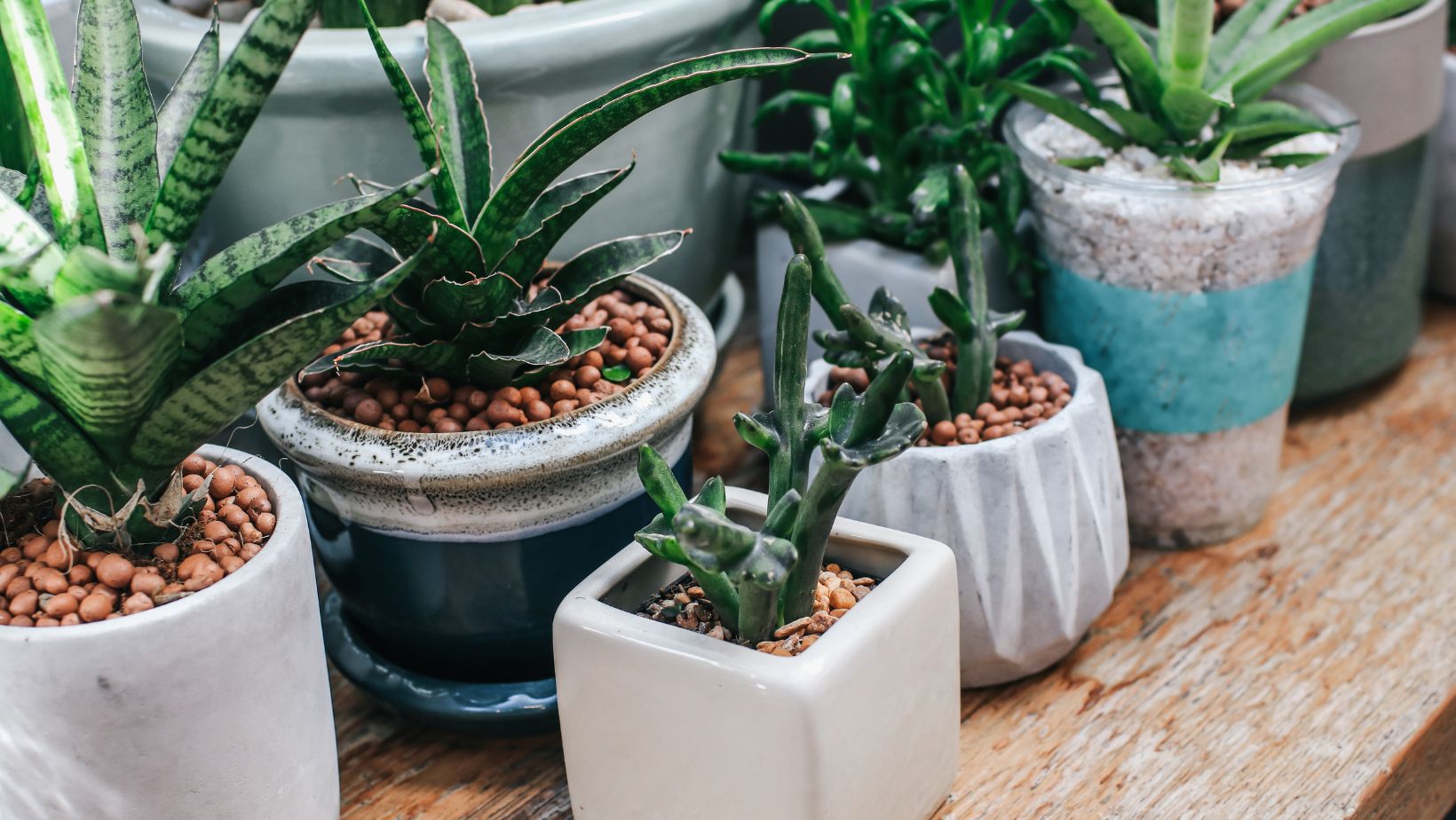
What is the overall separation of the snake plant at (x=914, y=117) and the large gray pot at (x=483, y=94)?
0.24ft

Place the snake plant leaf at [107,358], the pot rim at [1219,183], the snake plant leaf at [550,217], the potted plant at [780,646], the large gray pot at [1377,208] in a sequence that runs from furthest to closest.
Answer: the large gray pot at [1377,208]
the pot rim at [1219,183]
the snake plant leaf at [550,217]
the potted plant at [780,646]
the snake plant leaf at [107,358]

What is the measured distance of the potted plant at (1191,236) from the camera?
2.36ft

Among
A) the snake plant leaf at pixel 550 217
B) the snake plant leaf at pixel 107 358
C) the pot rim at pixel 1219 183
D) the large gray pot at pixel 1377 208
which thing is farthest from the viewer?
the large gray pot at pixel 1377 208

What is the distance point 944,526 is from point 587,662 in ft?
0.63

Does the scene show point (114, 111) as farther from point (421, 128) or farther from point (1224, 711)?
point (1224, 711)

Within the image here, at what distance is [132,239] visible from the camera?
0.51m

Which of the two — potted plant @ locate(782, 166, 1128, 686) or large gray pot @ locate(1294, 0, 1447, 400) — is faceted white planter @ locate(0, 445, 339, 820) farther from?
large gray pot @ locate(1294, 0, 1447, 400)

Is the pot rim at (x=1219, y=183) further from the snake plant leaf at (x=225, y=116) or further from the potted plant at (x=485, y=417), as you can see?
the snake plant leaf at (x=225, y=116)

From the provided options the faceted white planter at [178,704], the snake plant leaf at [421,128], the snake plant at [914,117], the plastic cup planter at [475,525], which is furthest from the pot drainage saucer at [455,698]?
the snake plant at [914,117]

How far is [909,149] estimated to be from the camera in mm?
806

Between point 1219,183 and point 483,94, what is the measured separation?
380 mm

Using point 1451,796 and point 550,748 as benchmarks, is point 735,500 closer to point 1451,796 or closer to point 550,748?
point 550,748

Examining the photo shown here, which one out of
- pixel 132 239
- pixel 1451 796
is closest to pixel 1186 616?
pixel 1451 796

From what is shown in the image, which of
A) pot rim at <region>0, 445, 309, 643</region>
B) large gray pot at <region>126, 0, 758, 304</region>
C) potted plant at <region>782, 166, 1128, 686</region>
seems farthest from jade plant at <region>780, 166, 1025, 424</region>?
pot rim at <region>0, 445, 309, 643</region>
